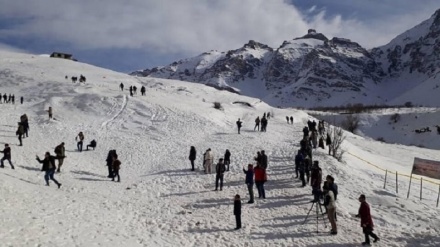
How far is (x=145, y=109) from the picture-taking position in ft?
147

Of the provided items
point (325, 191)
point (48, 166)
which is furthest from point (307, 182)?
point (48, 166)

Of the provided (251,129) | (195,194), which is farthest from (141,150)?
(251,129)

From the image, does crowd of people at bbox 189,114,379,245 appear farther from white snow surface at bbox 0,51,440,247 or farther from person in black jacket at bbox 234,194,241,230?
white snow surface at bbox 0,51,440,247

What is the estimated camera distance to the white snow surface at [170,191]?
15.4 meters

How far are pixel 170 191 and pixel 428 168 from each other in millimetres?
13357

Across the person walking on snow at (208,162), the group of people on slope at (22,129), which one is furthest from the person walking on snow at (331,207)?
the group of people on slope at (22,129)

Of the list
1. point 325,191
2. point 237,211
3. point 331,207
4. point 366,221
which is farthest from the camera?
point 325,191

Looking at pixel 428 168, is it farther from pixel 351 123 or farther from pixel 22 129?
pixel 351 123

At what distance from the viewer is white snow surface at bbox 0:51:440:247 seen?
1539cm

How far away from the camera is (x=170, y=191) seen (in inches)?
875

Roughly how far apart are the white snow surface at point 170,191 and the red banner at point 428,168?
1539 mm

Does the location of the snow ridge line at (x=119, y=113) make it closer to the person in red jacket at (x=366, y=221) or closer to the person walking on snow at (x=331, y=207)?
the person walking on snow at (x=331, y=207)

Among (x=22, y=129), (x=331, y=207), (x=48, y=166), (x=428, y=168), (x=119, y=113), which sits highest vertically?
(x=119, y=113)

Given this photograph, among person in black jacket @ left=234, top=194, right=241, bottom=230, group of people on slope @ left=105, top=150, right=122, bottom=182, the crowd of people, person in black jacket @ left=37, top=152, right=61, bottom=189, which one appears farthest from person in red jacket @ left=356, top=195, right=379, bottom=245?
group of people on slope @ left=105, top=150, right=122, bottom=182
